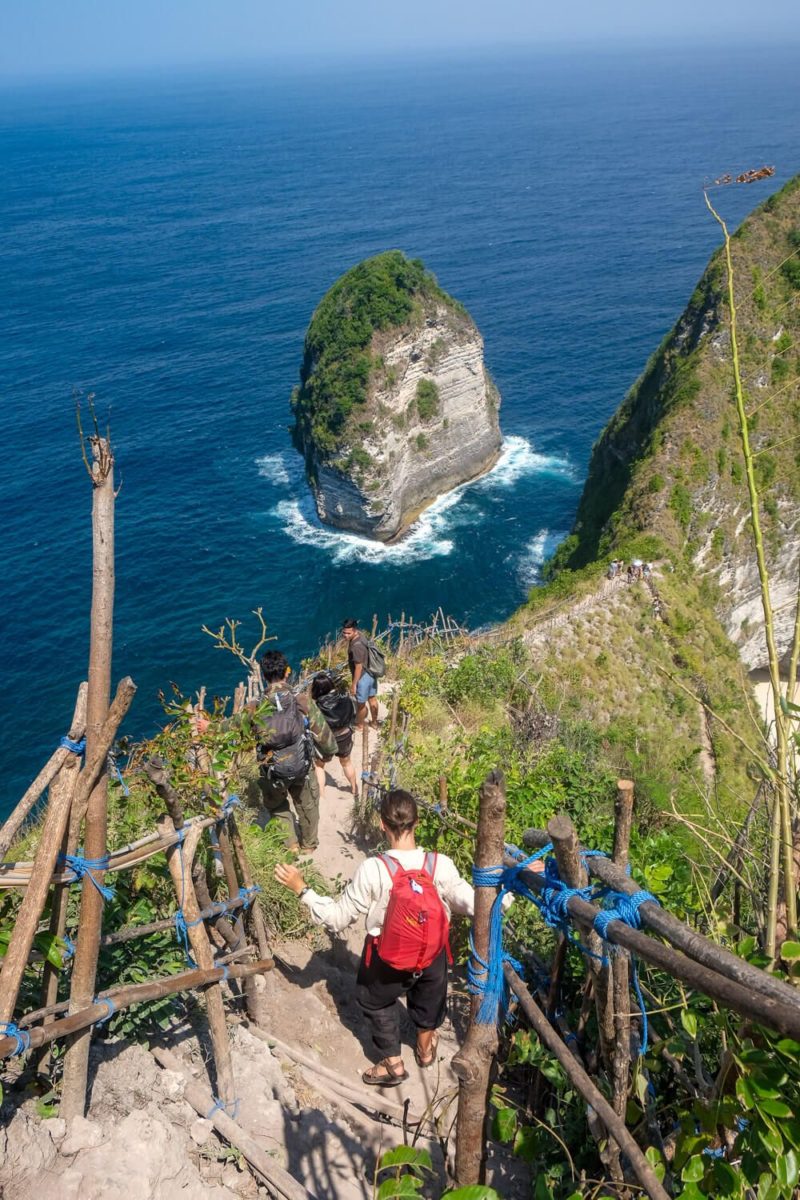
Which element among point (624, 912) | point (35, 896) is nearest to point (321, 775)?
point (35, 896)

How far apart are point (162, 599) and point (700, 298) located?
26.8 m

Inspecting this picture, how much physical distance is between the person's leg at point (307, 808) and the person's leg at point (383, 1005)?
2695 mm

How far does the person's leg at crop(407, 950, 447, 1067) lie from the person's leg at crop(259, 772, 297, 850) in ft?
8.64

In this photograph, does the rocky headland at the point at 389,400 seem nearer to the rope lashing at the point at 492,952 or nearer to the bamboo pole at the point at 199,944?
the bamboo pole at the point at 199,944

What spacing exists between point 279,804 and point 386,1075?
3.07 metres

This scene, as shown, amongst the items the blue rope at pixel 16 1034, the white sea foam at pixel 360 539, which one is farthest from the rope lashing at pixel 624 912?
the white sea foam at pixel 360 539

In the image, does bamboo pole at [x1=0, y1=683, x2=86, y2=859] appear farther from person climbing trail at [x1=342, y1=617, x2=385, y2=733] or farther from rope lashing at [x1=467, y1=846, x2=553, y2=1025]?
person climbing trail at [x1=342, y1=617, x2=385, y2=733]

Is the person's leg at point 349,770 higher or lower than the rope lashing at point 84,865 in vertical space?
lower

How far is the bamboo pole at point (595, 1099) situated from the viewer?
10.6ft

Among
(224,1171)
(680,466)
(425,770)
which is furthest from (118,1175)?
(680,466)

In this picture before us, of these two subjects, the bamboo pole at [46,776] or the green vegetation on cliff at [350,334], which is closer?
the bamboo pole at [46,776]

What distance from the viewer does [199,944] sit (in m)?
5.19

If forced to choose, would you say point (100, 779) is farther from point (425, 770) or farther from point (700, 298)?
point (700, 298)

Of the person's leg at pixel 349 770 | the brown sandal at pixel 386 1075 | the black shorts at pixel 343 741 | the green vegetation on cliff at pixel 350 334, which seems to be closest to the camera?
the brown sandal at pixel 386 1075
